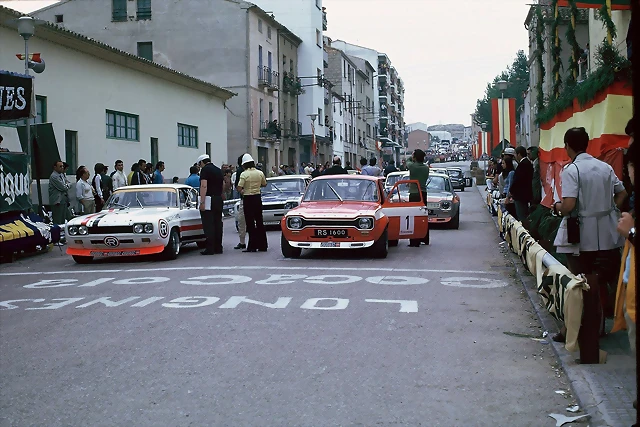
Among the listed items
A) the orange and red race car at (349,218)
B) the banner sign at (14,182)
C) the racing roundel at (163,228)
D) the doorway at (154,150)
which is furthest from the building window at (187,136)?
the racing roundel at (163,228)

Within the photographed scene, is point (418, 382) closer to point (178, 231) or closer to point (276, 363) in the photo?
point (276, 363)

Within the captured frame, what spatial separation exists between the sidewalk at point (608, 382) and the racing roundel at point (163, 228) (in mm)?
8301

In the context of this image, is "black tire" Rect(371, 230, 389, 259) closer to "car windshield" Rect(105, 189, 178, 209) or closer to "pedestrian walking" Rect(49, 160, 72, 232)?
"car windshield" Rect(105, 189, 178, 209)

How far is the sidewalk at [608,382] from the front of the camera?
16.2 ft

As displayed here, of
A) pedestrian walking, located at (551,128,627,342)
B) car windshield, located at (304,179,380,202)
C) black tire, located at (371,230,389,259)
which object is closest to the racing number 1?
car windshield, located at (304,179,380,202)

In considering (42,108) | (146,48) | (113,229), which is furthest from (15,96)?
(146,48)

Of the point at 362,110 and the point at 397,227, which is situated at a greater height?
the point at 362,110

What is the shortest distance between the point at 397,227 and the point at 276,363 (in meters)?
9.09

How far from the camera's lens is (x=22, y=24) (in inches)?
691

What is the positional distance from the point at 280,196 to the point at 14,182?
7220 millimetres

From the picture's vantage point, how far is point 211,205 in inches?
610

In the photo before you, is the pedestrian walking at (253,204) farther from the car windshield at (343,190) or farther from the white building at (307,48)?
the white building at (307,48)

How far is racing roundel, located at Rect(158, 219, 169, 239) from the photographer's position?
46.8ft

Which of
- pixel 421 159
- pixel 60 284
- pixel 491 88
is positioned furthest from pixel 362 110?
pixel 60 284
